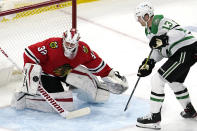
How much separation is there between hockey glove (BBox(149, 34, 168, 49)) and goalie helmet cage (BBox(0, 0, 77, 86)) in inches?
45.2

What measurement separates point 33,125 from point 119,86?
0.77 metres

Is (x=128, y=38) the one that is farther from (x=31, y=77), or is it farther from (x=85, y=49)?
(x=31, y=77)

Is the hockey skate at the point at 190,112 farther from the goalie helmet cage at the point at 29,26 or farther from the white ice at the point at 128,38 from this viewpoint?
the goalie helmet cage at the point at 29,26

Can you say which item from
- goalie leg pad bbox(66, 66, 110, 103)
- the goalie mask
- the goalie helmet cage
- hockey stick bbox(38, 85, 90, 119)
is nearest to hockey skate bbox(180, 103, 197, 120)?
goalie leg pad bbox(66, 66, 110, 103)

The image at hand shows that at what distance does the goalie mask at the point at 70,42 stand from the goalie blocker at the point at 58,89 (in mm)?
247

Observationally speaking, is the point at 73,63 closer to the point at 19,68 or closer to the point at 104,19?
the point at 19,68

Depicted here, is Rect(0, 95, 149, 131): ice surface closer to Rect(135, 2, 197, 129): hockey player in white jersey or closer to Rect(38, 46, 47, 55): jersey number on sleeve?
Rect(135, 2, 197, 129): hockey player in white jersey

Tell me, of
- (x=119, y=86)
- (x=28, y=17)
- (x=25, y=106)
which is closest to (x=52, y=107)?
(x=25, y=106)

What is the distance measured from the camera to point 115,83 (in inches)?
197

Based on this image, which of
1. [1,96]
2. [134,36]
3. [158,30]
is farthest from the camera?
[134,36]

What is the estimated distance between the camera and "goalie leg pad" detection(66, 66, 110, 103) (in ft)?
16.3

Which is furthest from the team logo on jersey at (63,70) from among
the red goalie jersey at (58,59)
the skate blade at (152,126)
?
the skate blade at (152,126)

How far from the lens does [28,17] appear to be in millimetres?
5352

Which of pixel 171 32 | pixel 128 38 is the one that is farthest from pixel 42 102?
pixel 128 38
